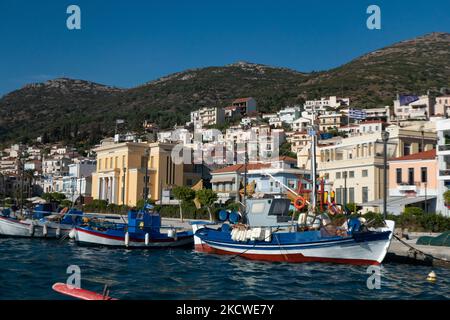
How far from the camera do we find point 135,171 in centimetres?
7956

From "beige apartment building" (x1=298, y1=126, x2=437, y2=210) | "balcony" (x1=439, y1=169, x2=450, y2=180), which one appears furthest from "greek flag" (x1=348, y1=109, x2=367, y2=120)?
"balcony" (x1=439, y1=169, x2=450, y2=180)

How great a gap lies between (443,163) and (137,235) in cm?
2652

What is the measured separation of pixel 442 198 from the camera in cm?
4731

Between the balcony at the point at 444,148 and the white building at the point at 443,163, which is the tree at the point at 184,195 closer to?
the white building at the point at 443,163

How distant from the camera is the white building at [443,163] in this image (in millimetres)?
46625

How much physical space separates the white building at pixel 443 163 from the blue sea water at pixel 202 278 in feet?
62.9

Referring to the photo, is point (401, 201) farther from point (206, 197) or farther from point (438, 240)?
point (206, 197)

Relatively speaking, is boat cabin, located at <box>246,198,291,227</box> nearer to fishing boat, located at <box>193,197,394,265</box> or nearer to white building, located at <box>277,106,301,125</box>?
fishing boat, located at <box>193,197,394,265</box>

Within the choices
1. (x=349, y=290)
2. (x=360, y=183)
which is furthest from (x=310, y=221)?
(x=360, y=183)

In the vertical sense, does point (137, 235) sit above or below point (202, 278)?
above

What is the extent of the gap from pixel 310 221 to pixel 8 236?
27994 millimetres

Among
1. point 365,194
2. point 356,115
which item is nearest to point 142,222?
point 365,194

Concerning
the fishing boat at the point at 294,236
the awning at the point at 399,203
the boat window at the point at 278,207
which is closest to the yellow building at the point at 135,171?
the awning at the point at 399,203
